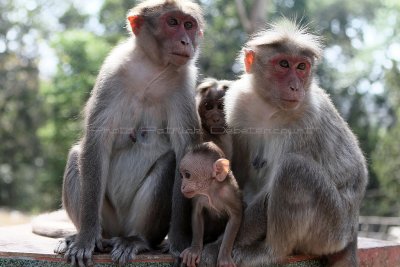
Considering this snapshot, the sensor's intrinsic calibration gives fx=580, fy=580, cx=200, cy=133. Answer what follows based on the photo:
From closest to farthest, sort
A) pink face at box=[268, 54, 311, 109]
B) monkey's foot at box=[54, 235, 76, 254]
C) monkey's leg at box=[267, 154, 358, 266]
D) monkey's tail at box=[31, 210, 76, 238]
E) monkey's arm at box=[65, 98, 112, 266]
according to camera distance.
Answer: monkey's leg at box=[267, 154, 358, 266], pink face at box=[268, 54, 311, 109], monkey's arm at box=[65, 98, 112, 266], monkey's foot at box=[54, 235, 76, 254], monkey's tail at box=[31, 210, 76, 238]

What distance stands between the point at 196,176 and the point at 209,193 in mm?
193

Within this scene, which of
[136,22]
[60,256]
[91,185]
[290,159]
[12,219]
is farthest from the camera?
→ [12,219]

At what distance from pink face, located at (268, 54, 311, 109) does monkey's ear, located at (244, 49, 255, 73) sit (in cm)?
30

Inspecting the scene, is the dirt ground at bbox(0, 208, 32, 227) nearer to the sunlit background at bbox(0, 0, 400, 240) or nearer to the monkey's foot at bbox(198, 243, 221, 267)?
the sunlit background at bbox(0, 0, 400, 240)

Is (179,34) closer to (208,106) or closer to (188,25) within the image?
(188,25)

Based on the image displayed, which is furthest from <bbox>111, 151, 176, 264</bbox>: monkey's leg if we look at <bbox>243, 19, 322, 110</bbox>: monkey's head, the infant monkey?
<bbox>243, 19, 322, 110</bbox>: monkey's head

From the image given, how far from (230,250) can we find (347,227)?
3.73 ft

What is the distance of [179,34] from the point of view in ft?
17.7

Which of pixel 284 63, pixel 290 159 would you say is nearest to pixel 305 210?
pixel 290 159

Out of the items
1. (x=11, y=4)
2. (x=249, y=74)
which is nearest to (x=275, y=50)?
(x=249, y=74)

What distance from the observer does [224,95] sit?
6.14m

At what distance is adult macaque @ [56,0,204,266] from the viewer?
17.5 ft

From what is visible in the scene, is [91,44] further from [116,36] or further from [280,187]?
[280,187]

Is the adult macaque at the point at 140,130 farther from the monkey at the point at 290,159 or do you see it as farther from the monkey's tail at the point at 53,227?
the monkey's tail at the point at 53,227
